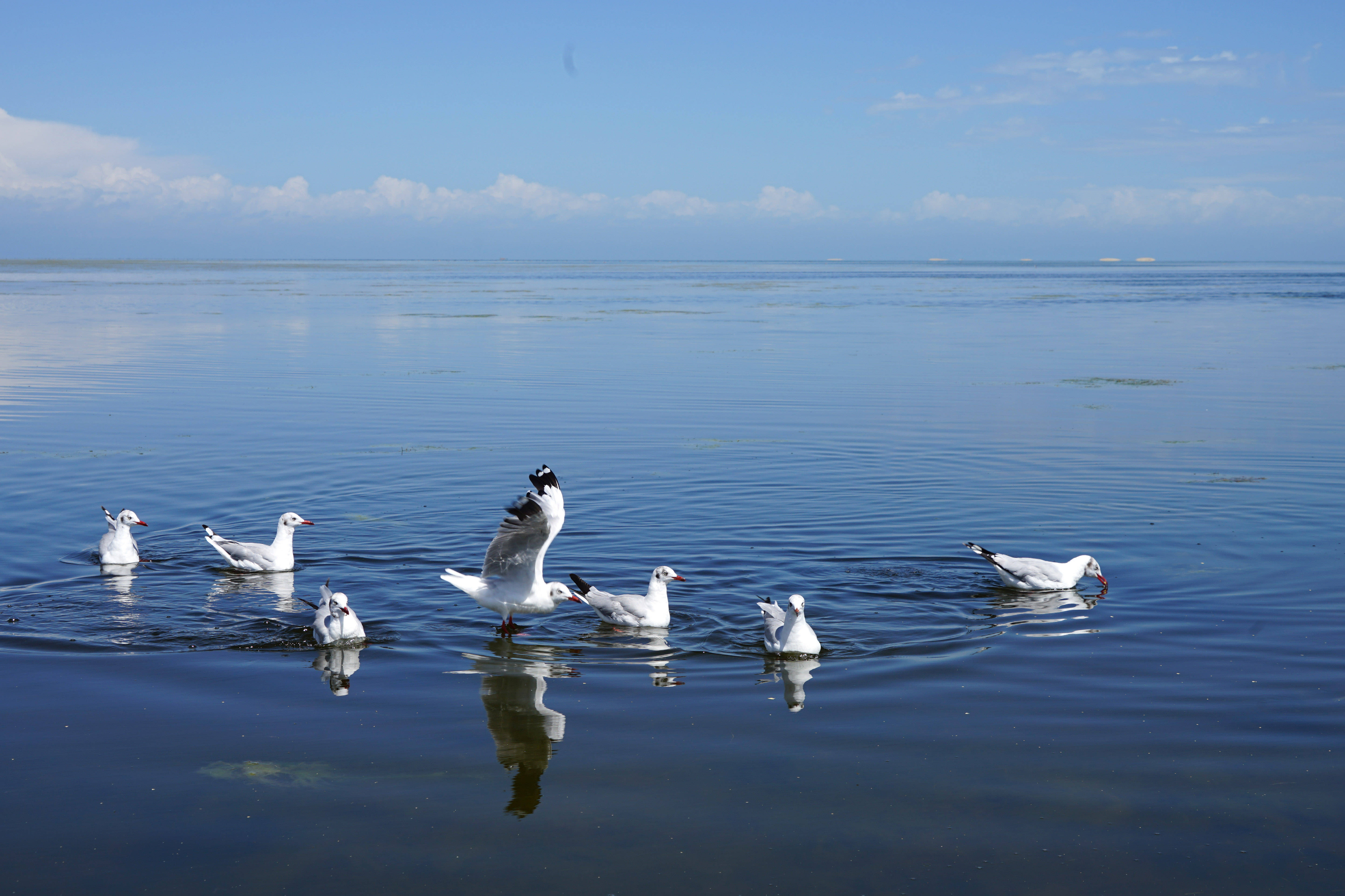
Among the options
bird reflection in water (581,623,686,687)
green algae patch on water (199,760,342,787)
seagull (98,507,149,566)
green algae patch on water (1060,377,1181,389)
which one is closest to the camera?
green algae patch on water (199,760,342,787)

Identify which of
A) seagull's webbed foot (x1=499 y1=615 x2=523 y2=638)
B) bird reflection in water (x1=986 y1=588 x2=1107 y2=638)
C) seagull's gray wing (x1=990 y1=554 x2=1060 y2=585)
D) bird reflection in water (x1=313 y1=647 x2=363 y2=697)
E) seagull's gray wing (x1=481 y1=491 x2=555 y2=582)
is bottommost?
seagull's webbed foot (x1=499 y1=615 x2=523 y2=638)

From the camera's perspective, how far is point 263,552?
13812mm

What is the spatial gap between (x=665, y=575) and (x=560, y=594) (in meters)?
1.08

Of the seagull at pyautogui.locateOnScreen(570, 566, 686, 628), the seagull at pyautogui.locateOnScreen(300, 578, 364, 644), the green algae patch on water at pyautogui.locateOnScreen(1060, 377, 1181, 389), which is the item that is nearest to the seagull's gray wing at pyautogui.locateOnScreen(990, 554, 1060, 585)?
the seagull at pyautogui.locateOnScreen(570, 566, 686, 628)

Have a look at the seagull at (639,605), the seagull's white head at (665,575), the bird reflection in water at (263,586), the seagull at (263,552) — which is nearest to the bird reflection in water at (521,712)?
the seagull at (639,605)

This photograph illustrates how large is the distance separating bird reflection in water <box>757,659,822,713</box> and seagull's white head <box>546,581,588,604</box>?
2.40 meters

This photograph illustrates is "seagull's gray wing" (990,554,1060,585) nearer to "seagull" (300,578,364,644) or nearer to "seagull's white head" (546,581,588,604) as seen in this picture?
"seagull's white head" (546,581,588,604)

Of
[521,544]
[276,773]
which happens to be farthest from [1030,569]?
[276,773]

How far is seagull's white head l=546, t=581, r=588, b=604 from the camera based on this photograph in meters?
12.0

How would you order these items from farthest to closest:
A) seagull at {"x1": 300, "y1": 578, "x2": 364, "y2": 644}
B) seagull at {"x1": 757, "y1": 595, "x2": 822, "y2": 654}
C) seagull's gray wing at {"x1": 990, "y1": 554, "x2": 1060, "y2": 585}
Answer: seagull's gray wing at {"x1": 990, "y1": 554, "x2": 1060, "y2": 585} → seagull at {"x1": 300, "y1": 578, "x2": 364, "y2": 644} → seagull at {"x1": 757, "y1": 595, "x2": 822, "y2": 654}

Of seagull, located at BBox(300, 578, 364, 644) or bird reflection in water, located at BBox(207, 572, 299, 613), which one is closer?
seagull, located at BBox(300, 578, 364, 644)

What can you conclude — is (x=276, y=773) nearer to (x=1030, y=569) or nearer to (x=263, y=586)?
(x=263, y=586)

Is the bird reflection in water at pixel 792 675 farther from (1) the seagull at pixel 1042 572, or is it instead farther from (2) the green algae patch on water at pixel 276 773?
(2) the green algae patch on water at pixel 276 773

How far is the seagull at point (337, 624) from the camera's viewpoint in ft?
35.7
